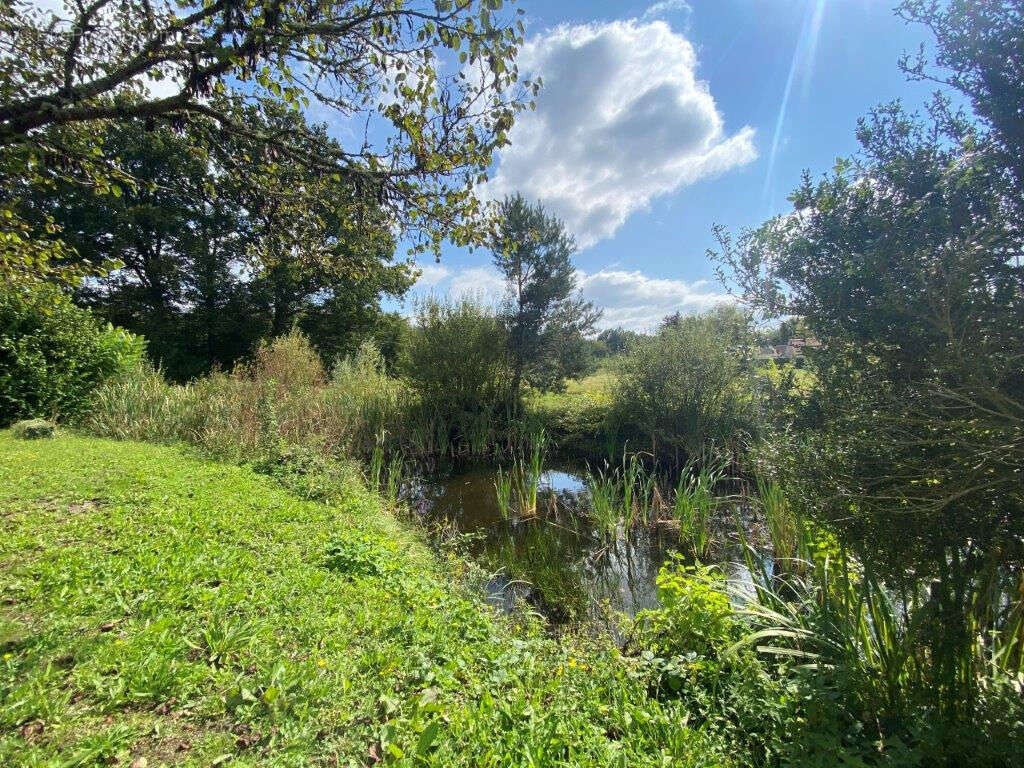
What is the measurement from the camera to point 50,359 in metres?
9.00

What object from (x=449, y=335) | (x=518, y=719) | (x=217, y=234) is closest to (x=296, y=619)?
(x=518, y=719)

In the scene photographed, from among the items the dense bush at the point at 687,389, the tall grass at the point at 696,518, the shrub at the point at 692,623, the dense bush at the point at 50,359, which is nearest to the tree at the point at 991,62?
the shrub at the point at 692,623

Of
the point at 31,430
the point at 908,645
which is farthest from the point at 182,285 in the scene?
the point at 908,645

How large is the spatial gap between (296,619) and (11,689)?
4.19 ft

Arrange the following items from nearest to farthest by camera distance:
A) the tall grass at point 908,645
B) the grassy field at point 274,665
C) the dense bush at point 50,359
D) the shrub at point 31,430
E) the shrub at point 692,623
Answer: the grassy field at point 274,665
the tall grass at point 908,645
the shrub at point 692,623
the shrub at point 31,430
the dense bush at point 50,359

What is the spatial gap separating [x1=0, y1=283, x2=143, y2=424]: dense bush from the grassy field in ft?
21.7

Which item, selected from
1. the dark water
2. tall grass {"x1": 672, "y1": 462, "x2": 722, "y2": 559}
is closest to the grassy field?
the dark water

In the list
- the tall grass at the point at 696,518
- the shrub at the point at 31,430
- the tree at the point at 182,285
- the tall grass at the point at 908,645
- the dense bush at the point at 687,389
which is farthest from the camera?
the tree at the point at 182,285

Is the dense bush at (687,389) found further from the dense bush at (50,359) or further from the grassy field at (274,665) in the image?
the dense bush at (50,359)

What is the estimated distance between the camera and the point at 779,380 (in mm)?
2600

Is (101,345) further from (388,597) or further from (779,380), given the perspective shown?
(779,380)

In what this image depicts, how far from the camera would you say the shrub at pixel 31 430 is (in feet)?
25.1

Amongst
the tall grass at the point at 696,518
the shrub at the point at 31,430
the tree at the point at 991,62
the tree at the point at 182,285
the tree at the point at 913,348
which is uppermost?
the tree at the point at 182,285

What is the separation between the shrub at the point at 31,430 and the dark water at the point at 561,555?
7.13 metres
